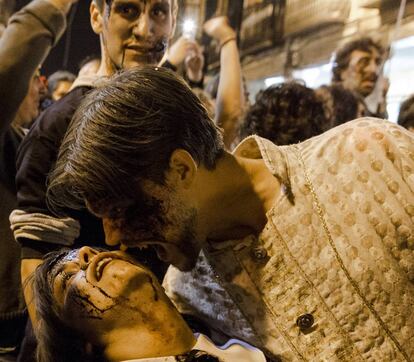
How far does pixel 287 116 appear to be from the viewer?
2.23 metres

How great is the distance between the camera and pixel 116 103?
1.31m

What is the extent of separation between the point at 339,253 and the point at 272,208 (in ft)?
0.59

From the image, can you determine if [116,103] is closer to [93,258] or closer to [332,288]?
[93,258]

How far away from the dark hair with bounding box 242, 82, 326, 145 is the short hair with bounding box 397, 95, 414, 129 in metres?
0.61

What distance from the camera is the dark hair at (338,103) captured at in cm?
243

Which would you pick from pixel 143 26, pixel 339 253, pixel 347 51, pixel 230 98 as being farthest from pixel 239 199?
pixel 347 51

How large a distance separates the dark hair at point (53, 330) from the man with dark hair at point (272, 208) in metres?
0.20

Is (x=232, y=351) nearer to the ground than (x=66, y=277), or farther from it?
nearer to the ground

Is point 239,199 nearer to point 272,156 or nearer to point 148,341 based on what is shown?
point 272,156

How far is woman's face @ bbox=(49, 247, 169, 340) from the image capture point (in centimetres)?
137

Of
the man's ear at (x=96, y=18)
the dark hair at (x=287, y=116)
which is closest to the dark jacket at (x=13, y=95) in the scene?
the man's ear at (x=96, y=18)

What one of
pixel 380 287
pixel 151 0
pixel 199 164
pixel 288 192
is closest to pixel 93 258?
pixel 199 164

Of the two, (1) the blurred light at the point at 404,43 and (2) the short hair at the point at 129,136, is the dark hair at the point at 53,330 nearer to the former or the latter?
(2) the short hair at the point at 129,136

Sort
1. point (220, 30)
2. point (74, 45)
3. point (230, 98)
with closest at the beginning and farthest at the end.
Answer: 1. point (230, 98)
2. point (220, 30)
3. point (74, 45)
